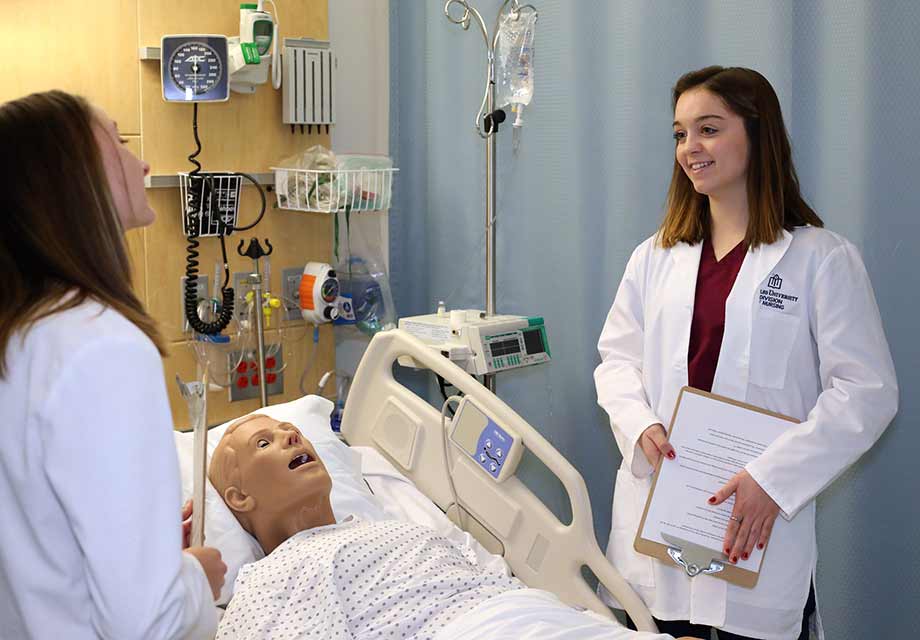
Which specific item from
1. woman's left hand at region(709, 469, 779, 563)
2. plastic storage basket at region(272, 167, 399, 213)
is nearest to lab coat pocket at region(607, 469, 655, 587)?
woman's left hand at region(709, 469, 779, 563)

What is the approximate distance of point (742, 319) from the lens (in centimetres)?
225

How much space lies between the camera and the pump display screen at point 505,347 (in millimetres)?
3026

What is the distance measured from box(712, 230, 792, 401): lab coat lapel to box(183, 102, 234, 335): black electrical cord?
1.68 metres

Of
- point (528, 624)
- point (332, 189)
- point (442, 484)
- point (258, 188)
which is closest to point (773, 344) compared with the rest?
point (528, 624)

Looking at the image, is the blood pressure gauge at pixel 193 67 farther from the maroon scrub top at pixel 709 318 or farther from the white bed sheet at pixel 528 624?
the white bed sheet at pixel 528 624

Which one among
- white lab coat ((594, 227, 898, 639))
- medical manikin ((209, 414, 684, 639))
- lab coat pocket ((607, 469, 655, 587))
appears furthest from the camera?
lab coat pocket ((607, 469, 655, 587))

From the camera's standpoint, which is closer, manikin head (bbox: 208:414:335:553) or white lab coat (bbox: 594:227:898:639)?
white lab coat (bbox: 594:227:898:639)

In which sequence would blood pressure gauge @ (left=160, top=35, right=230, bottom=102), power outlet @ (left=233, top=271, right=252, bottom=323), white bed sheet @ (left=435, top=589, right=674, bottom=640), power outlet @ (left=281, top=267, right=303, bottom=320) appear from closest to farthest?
white bed sheet @ (left=435, top=589, right=674, bottom=640)
blood pressure gauge @ (left=160, top=35, right=230, bottom=102)
power outlet @ (left=233, top=271, right=252, bottom=323)
power outlet @ (left=281, top=267, right=303, bottom=320)

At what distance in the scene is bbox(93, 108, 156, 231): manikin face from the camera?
132 centimetres

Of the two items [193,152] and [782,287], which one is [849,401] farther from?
[193,152]

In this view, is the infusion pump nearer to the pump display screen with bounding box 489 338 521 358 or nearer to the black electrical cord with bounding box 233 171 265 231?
the pump display screen with bounding box 489 338 521 358

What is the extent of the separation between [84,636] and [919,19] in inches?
91.6

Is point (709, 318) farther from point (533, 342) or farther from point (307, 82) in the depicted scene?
point (307, 82)

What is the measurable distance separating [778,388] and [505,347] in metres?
1.01
